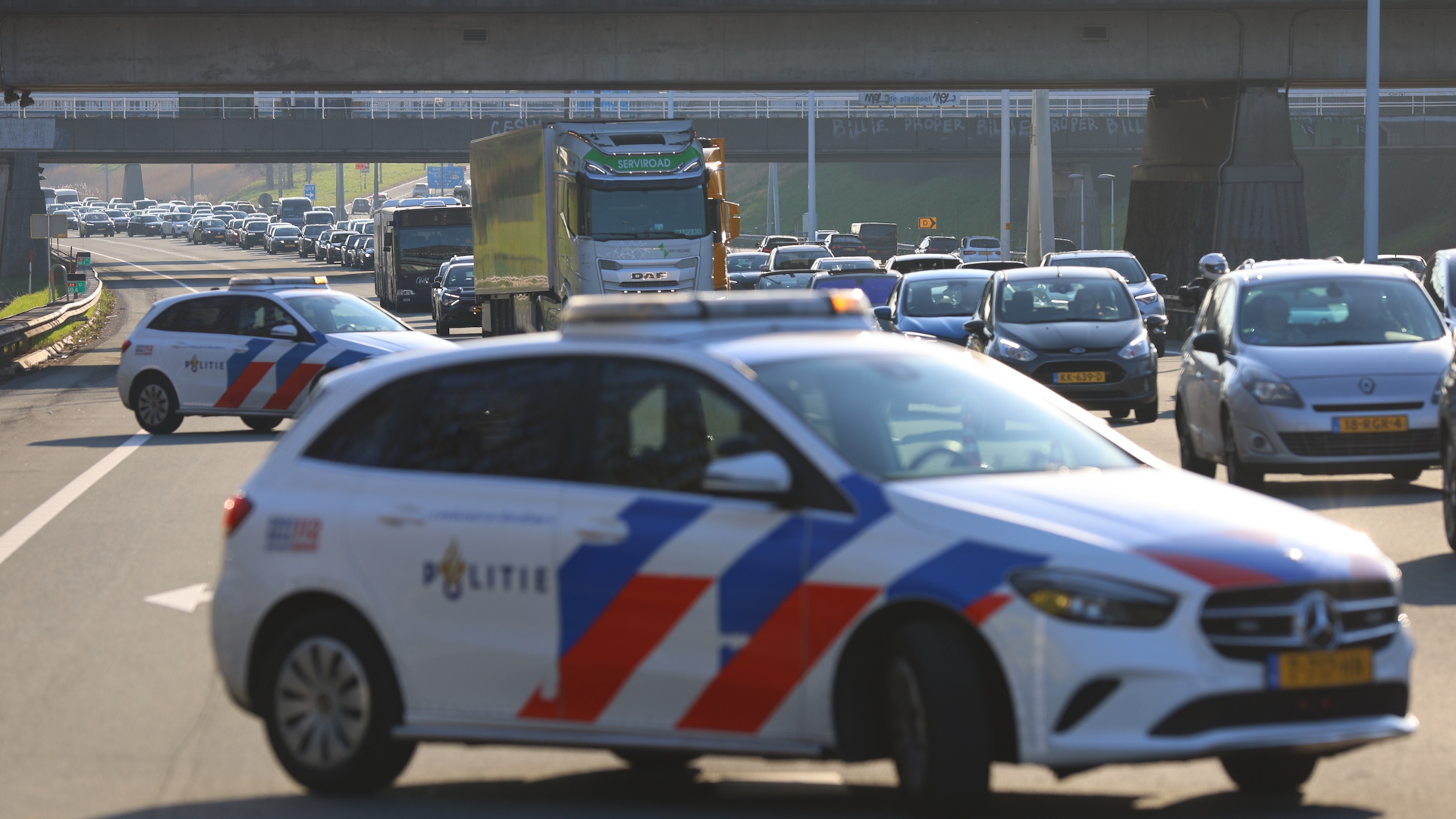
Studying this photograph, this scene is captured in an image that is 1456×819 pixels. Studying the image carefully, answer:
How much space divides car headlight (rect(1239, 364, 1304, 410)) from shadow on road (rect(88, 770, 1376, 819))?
802cm

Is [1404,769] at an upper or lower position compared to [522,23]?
lower

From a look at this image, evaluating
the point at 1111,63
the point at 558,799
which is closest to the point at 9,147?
the point at 1111,63

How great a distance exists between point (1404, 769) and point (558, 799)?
2.74 metres

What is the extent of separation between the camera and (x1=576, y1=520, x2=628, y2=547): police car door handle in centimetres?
598

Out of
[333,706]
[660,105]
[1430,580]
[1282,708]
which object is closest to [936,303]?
[1430,580]

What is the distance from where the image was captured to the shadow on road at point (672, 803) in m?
6.06

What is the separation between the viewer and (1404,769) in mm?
6605

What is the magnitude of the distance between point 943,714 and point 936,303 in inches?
785

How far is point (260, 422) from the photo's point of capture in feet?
71.5

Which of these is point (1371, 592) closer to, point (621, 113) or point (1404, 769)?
point (1404, 769)

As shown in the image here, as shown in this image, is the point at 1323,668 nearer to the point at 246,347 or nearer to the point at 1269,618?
the point at 1269,618

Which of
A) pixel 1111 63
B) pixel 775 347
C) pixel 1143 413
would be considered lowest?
pixel 1143 413

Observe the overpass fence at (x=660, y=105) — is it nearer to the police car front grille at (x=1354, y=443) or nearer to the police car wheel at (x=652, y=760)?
the police car front grille at (x=1354, y=443)

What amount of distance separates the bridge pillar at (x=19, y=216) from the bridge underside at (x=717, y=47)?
30.0m
